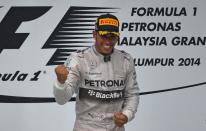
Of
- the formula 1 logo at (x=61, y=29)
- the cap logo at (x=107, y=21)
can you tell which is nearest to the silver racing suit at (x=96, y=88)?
the cap logo at (x=107, y=21)

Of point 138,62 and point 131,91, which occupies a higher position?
point 131,91

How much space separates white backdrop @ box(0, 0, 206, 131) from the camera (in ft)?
12.8

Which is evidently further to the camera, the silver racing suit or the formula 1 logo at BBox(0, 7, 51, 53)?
the formula 1 logo at BBox(0, 7, 51, 53)

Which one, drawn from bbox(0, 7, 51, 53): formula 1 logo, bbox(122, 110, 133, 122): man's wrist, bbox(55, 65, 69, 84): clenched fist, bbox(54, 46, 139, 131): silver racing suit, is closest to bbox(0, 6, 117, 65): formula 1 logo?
bbox(0, 7, 51, 53): formula 1 logo

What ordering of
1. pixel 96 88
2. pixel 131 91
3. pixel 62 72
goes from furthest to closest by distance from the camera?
pixel 131 91 → pixel 96 88 → pixel 62 72

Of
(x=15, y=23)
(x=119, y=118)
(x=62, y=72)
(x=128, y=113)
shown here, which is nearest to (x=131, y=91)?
(x=128, y=113)

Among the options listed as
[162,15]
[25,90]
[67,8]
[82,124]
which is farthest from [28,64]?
[82,124]

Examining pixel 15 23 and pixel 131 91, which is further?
pixel 15 23

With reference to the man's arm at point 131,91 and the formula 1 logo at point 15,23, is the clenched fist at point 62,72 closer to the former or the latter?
the man's arm at point 131,91

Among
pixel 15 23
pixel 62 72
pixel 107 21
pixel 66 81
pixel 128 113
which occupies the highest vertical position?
pixel 107 21

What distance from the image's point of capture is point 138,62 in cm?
399

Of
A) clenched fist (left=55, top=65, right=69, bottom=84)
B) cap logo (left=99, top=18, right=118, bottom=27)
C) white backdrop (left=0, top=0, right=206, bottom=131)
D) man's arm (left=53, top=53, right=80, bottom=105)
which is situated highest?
cap logo (left=99, top=18, right=118, bottom=27)

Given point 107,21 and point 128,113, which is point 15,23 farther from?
point 128,113

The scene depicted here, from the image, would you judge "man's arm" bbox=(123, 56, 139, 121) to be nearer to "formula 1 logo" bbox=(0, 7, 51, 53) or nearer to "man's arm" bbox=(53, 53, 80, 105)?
"man's arm" bbox=(53, 53, 80, 105)
